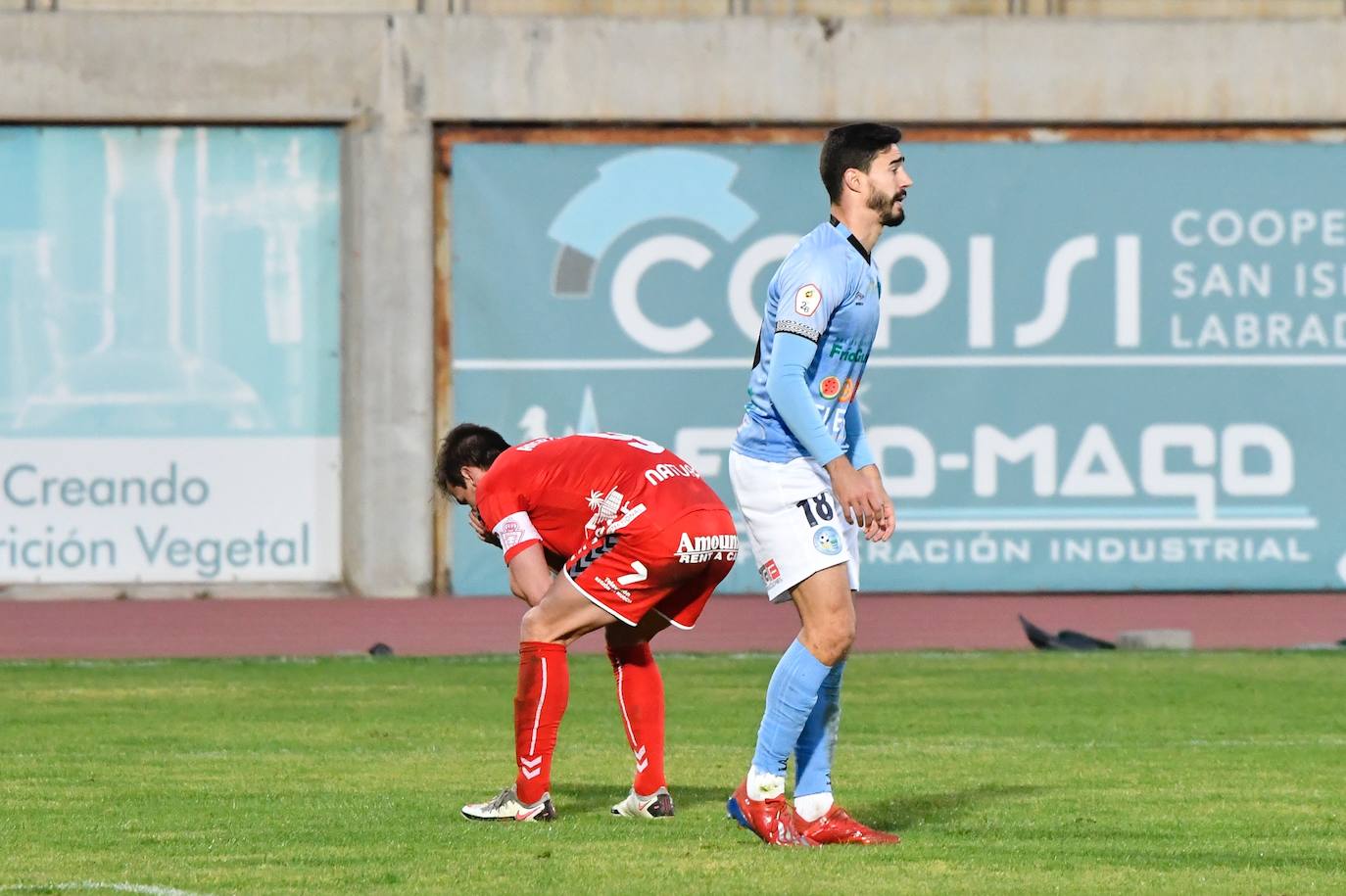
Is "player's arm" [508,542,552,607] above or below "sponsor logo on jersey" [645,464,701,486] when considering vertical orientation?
below

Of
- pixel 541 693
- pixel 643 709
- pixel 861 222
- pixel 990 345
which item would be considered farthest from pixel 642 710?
pixel 990 345

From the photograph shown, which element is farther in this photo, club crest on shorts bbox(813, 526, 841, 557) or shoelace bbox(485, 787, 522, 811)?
shoelace bbox(485, 787, 522, 811)

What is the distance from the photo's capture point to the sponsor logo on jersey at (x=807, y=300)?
671cm

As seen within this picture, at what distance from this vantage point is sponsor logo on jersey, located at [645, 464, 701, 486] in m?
7.62

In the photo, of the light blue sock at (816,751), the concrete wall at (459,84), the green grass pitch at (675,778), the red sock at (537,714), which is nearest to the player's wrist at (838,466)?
the light blue sock at (816,751)

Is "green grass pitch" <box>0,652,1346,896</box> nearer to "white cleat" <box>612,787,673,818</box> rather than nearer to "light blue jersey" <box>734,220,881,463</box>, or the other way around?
"white cleat" <box>612,787,673,818</box>

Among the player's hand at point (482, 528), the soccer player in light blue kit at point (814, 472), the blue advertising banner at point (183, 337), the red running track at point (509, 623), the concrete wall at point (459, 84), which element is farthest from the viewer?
the concrete wall at point (459, 84)

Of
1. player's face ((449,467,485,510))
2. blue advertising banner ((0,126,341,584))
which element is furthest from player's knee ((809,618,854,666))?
blue advertising banner ((0,126,341,584))

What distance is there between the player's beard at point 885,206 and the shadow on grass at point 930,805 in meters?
1.93

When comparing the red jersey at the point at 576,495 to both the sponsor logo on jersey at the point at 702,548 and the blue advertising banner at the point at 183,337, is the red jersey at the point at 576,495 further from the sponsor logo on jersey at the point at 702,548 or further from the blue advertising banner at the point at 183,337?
the blue advertising banner at the point at 183,337

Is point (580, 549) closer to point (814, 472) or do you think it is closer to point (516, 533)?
point (516, 533)

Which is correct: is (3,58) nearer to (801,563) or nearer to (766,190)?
(766,190)

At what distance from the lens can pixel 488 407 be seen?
2020cm

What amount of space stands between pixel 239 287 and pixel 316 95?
1822mm
